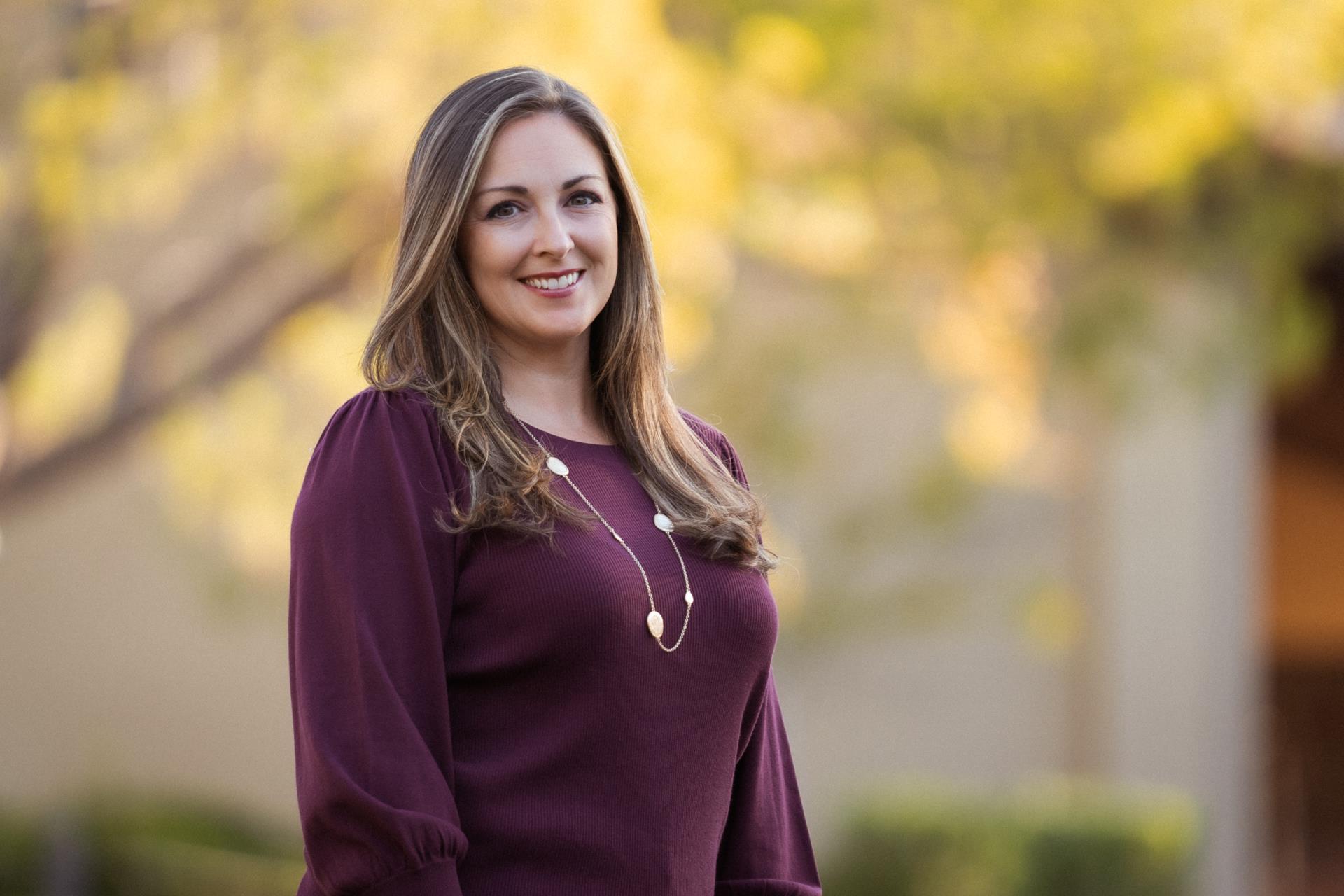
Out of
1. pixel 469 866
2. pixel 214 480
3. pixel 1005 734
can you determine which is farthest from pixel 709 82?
pixel 1005 734

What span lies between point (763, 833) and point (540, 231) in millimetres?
925

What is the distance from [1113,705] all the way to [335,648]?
411 inches

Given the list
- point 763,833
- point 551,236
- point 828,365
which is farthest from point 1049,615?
point 551,236

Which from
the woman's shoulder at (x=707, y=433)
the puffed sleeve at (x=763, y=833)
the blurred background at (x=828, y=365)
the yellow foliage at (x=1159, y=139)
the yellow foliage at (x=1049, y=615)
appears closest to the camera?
the puffed sleeve at (x=763, y=833)

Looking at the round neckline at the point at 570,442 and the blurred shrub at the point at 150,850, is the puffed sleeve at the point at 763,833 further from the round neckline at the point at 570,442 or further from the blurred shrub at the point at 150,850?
the blurred shrub at the point at 150,850

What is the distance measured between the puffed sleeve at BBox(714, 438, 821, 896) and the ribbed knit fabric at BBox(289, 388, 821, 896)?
149 mm

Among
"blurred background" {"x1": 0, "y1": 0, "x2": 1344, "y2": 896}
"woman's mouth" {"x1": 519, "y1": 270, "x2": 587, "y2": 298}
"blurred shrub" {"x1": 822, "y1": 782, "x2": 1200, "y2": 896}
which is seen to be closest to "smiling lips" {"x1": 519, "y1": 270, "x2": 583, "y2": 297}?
"woman's mouth" {"x1": 519, "y1": 270, "x2": 587, "y2": 298}

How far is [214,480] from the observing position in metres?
7.95

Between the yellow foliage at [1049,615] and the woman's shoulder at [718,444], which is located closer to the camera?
the woman's shoulder at [718,444]

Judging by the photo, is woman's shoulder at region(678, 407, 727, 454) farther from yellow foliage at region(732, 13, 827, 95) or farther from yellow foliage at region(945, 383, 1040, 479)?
yellow foliage at region(945, 383, 1040, 479)

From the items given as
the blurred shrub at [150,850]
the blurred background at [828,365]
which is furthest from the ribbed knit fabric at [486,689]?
the blurred shrub at [150,850]

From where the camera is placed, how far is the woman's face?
238 cm

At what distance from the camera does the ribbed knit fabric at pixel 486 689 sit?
2.08 metres

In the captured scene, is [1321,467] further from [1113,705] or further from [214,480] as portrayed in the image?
[214,480]
